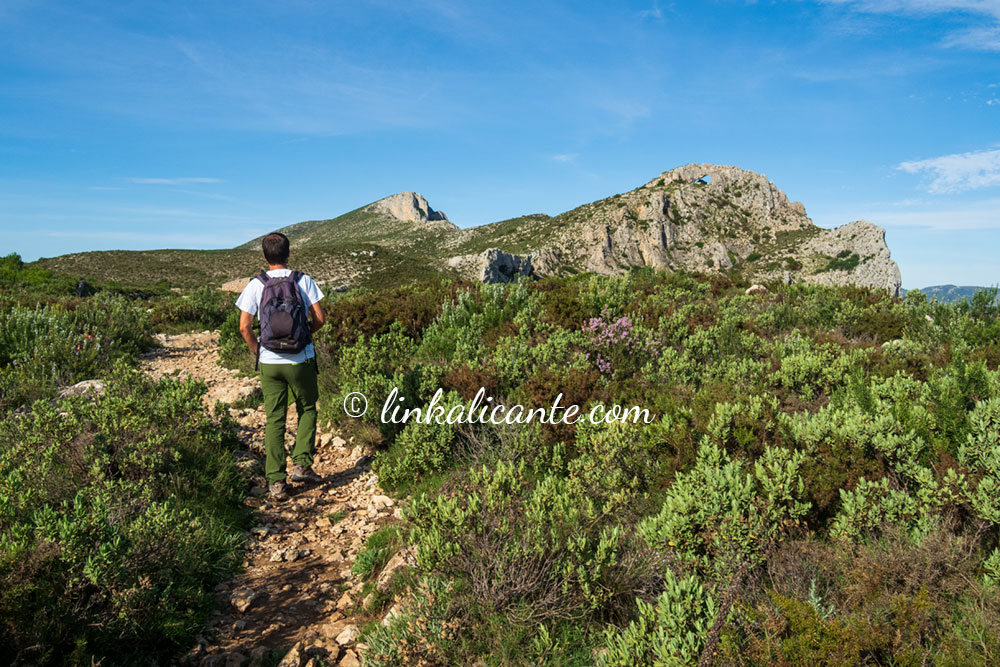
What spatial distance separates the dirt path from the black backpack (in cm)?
160

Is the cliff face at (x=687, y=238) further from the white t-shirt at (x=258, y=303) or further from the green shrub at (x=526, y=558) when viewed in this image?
the green shrub at (x=526, y=558)

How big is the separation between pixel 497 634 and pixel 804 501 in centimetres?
217

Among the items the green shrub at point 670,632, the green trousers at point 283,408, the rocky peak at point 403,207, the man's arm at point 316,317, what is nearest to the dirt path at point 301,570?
the green trousers at point 283,408

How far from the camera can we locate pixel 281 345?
5180mm

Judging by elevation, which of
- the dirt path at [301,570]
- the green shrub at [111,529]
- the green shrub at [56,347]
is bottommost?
the dirt path at [301,570]

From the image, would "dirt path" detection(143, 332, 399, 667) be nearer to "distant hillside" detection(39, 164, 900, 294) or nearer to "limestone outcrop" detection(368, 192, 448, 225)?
"distant hillside" detection(39, 164, 900, 294)

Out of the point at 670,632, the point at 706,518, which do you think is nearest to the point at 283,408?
the point at 706,518

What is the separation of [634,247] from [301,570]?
3197 inches

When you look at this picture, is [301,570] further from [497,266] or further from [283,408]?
[497,266]

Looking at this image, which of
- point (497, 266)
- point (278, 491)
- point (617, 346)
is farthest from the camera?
point (497, 266)

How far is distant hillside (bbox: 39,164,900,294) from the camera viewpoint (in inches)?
2498

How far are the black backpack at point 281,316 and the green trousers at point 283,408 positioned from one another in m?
0.30

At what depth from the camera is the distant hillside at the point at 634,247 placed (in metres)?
63.4

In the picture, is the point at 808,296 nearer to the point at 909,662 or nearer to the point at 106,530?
the point at 909,662
